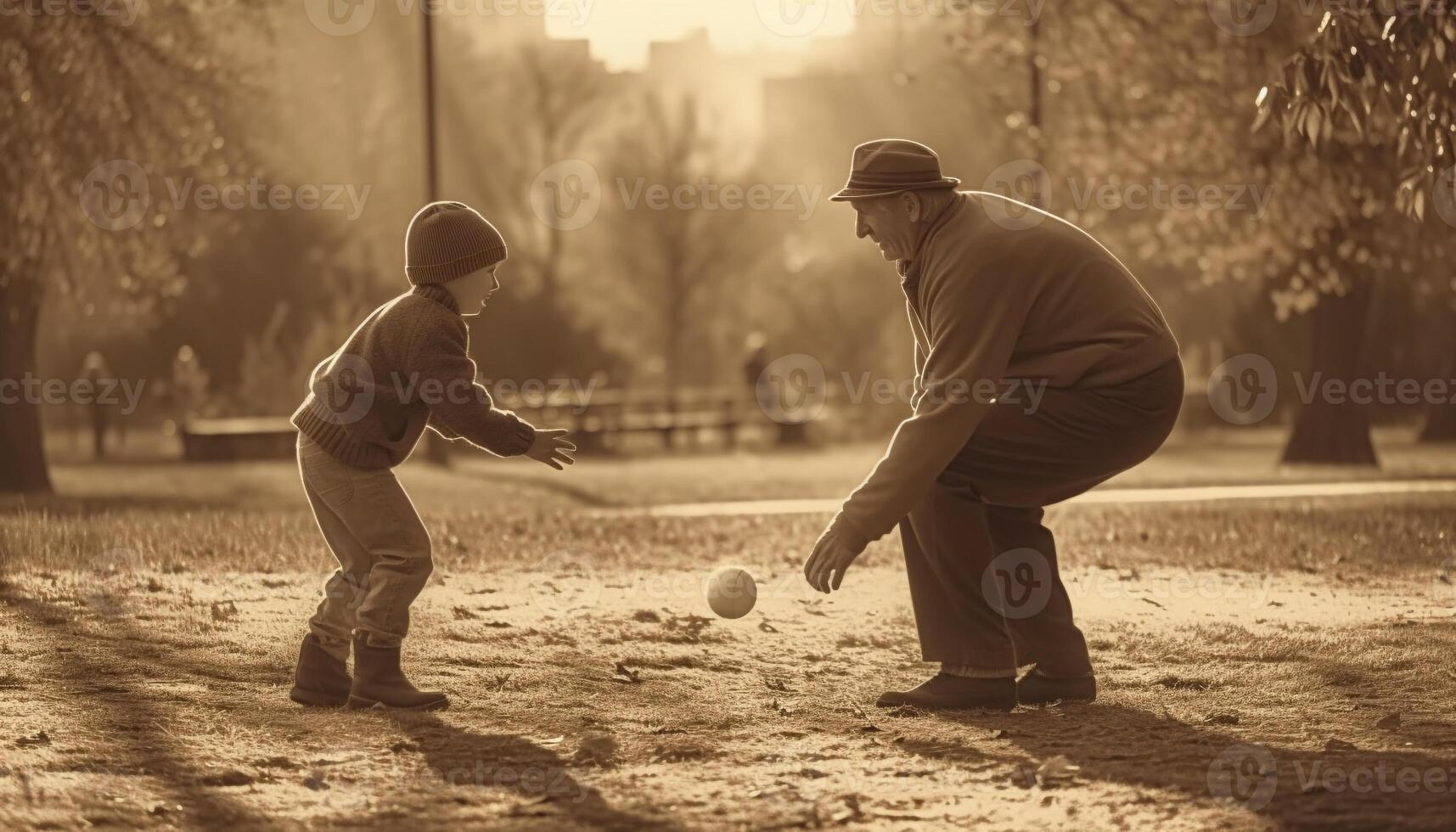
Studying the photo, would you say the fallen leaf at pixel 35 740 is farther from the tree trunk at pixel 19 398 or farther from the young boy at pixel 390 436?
the tree trunk at pixel 19 398

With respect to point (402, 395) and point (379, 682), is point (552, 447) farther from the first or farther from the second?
point (379, 682)

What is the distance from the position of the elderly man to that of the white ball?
6.08 ft

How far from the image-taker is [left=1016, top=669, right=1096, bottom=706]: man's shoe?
19.7 feet

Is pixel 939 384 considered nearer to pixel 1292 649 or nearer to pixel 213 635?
pixel 1292 649

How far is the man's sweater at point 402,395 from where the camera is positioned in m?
5.70

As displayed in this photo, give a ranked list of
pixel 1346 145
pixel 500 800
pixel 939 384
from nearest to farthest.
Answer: pixel 500 800
pixel 939 384
pixel 1346 145

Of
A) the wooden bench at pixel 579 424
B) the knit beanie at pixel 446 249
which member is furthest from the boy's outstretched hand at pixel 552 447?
the wooden bench at pixel 579 424

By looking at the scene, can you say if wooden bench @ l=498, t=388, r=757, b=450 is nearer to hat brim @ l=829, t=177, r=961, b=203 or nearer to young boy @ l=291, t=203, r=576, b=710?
young boy @ l=291, t=203, r=576, b=710

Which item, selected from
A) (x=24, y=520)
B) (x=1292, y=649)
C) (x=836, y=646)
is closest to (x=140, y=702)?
(x=836, y=646)

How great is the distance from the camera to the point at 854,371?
3353 cm

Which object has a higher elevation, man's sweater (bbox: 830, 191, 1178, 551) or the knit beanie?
the knit beanie

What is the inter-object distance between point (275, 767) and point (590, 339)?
29.5 metres

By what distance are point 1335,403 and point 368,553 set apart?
1664cm

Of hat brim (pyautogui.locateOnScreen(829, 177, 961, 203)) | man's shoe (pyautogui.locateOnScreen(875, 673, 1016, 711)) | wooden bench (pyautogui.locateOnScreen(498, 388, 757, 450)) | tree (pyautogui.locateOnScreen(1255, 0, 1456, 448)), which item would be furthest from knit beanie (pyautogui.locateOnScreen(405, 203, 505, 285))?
wooden bench (pyautogui.locateOnScreen(498, 388, 757, 450))
